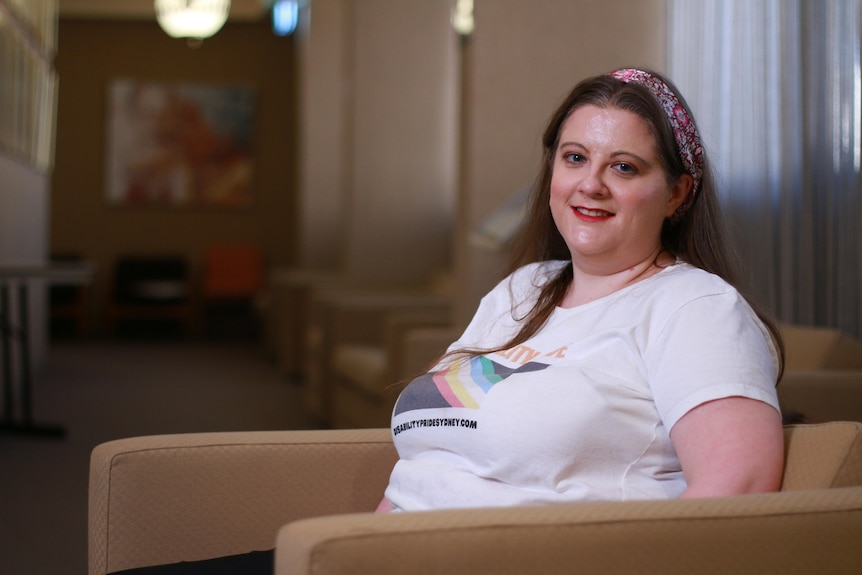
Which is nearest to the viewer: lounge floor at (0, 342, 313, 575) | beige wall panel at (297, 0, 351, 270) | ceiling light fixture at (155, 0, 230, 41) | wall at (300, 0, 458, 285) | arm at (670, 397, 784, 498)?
arm at (670, 397, 784, 498)

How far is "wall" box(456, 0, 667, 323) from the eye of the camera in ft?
14.1

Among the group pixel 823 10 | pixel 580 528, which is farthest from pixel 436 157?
pixel 580 528

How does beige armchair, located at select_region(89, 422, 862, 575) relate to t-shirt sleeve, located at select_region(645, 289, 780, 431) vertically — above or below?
below

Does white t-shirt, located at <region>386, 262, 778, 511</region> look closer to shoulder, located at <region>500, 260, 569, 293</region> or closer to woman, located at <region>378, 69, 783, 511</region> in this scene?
woman, located at <region>378, 69, 783, 511</region>

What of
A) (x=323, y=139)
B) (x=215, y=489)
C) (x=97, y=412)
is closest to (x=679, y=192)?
(x=215, y=489)

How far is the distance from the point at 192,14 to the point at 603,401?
6.64 metres

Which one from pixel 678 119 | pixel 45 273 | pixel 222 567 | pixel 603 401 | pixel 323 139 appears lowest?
pixel 222 567

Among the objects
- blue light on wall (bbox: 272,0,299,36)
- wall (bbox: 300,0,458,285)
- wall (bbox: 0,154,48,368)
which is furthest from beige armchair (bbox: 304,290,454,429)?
blue light on wall (bbox: 272,0,299,36)

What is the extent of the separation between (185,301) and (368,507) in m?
9.83

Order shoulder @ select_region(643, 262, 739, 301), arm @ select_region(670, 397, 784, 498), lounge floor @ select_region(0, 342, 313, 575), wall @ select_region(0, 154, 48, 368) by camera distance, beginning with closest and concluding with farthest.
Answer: arm @ select_region(670, 397, 784, 498) < shoulder @ select_region(643, 262, 739, 301) < lounge floor @ select_region(0, 342, 313, 575) < wall @ select_region(0, 154, 48, 368)

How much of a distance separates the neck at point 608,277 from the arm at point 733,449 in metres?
0.35

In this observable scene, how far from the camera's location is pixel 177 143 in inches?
462

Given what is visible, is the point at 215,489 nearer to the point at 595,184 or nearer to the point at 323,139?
the point at 595,184

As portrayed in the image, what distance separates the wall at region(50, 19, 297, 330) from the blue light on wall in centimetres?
66
